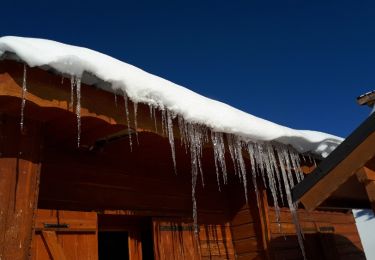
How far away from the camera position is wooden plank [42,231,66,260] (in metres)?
3.49

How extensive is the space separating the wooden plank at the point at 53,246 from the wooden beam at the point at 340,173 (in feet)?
7.10

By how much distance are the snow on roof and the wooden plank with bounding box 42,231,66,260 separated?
1.47m

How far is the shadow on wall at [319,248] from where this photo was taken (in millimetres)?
6055

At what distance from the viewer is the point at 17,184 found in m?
3.00

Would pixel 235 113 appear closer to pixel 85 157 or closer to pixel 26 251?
pixel 85 157

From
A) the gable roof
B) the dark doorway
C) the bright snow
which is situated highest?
the bright snow

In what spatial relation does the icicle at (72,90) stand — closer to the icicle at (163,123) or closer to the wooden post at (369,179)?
the icicle at (163,123)

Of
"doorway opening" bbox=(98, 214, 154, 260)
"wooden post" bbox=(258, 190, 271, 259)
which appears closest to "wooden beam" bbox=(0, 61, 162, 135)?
"doorway opening" bbox=(98, 214, 154, 260)

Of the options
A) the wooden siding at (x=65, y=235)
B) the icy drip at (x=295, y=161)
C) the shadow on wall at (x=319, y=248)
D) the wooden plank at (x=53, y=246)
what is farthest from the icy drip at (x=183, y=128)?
the shadow on wall at (x=319, y=248)

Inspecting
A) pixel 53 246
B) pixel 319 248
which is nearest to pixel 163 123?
pixel 53 246

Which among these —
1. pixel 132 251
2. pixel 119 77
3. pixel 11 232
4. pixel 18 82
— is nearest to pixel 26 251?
pixel 11 232

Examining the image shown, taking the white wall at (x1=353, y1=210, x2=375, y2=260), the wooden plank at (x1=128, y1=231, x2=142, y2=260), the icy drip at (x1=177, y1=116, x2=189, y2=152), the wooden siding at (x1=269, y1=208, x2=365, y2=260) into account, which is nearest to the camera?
the icy drip at (x1=177, y1=116, x2=189, y2=152)

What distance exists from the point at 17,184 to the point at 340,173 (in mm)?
2457

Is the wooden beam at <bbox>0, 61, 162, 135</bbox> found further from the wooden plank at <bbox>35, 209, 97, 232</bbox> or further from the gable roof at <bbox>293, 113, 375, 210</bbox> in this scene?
the gable roof at <bbox>293, 113, 375, 210</bbox>
